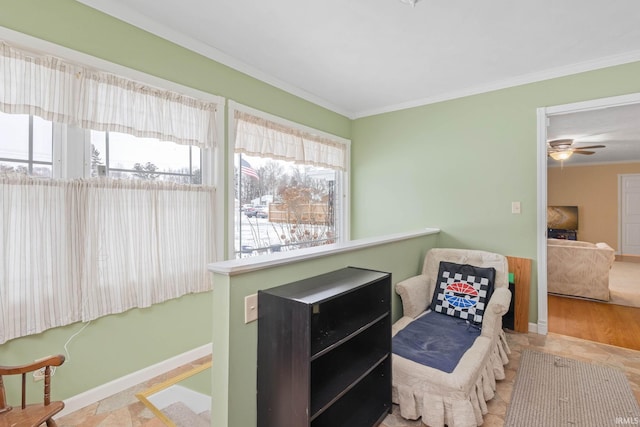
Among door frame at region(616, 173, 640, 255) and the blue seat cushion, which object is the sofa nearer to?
the blue seat cushion

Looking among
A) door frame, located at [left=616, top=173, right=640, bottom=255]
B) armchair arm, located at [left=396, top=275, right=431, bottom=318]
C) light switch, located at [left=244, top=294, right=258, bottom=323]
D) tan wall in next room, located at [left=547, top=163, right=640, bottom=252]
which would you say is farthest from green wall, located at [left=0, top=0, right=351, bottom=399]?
door frame, located at [left=616, top=173, right=640, bottom=255]

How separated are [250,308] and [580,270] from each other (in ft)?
14.6

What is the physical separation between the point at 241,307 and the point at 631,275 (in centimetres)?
701

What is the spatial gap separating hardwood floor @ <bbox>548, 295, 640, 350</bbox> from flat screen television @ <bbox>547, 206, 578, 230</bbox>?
4544 mm

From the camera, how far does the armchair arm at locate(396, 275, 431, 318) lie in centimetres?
261

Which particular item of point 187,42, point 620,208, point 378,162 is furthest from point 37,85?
point 620,208

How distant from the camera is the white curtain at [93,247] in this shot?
1.74 meters

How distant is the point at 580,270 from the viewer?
4051 mm

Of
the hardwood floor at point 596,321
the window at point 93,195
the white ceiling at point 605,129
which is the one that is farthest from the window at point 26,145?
the hardwood floor at point 596,321

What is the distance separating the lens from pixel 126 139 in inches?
89.3

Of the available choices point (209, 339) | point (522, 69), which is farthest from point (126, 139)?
point (522, 69)

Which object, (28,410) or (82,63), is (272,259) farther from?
(82,63)

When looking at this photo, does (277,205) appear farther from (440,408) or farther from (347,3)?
(440,408)

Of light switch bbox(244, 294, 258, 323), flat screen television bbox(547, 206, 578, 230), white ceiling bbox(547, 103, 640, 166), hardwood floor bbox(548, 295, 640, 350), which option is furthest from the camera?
A: flat screen television bbox(547, 206, 578, 230)
